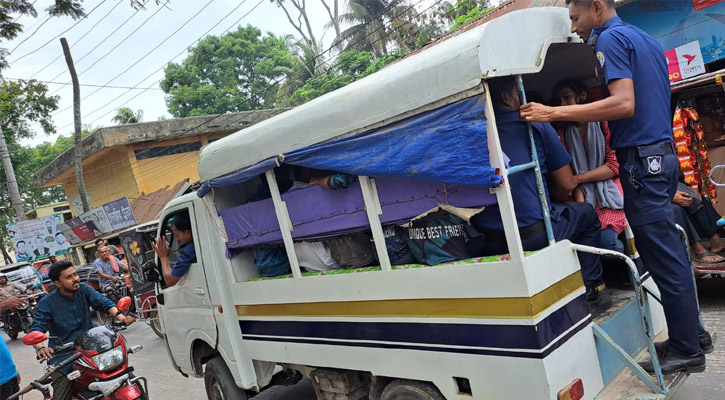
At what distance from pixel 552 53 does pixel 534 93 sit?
0.58 metres

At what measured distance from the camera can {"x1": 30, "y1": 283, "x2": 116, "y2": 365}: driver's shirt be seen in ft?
14.5

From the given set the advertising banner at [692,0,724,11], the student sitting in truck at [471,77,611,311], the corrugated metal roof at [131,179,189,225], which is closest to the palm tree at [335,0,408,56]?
the corrugated metal roof at [131,179,189,225]

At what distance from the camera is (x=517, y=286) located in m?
2.42

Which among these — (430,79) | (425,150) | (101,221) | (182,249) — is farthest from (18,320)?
(430,79)

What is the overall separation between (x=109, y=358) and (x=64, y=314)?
64 cm

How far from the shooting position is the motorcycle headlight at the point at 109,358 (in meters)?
4.22

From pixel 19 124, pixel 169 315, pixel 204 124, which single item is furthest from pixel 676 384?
pixel 19 124

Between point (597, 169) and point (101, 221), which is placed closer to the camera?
point (597, 169)

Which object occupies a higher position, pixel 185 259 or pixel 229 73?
pixel 229 73

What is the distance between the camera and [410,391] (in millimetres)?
3014

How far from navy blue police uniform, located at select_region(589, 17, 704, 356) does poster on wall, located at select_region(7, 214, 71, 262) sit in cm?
2159

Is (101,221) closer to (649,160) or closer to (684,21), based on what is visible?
(684,21)

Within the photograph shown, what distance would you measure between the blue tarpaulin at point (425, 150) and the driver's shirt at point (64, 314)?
285 centimetres

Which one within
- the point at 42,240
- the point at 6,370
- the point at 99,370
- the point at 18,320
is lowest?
the point at 18,320
